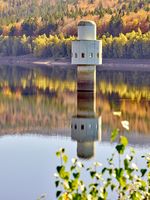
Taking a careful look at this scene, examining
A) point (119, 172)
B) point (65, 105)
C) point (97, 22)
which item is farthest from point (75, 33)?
point (119, 172)

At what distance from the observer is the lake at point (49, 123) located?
613 inches

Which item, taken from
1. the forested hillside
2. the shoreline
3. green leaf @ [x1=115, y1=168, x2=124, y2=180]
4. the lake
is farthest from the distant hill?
green leaf @ [x1=115, y1=168, x2=124, y2=180]

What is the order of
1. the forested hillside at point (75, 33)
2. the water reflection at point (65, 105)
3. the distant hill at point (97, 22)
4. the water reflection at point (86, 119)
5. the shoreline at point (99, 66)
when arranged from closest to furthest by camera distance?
1. the water reflection at point (86, 119)
2. the water reflection at point (65, 105)
3. the shoreline at point (99, 66)
4. the forested hillside at point (75, 33)
5. the distant hill at point (97, 22)

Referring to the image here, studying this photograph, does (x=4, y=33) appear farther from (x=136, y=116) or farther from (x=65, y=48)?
(x=136, y=116)

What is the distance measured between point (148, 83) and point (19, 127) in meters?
21.7

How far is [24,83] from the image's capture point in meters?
47.1

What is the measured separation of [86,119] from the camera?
90.4 feet

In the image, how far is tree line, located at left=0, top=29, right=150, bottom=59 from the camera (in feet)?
224

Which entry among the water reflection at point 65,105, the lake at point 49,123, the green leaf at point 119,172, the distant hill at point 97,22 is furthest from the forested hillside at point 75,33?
the green leaf at point 119,172

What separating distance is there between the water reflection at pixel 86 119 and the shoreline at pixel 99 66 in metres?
28.6

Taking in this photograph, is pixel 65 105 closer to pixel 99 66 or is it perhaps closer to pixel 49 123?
pixel 49 123

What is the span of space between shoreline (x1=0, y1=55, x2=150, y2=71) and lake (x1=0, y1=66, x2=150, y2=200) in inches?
667

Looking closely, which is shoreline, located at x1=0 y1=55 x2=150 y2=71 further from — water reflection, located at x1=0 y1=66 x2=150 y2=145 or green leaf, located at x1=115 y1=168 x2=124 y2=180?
green leaf, located at x1=115 y1=168 x2=124 y2=180

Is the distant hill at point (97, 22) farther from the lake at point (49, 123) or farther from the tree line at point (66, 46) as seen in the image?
the lake at point (49, 123)
